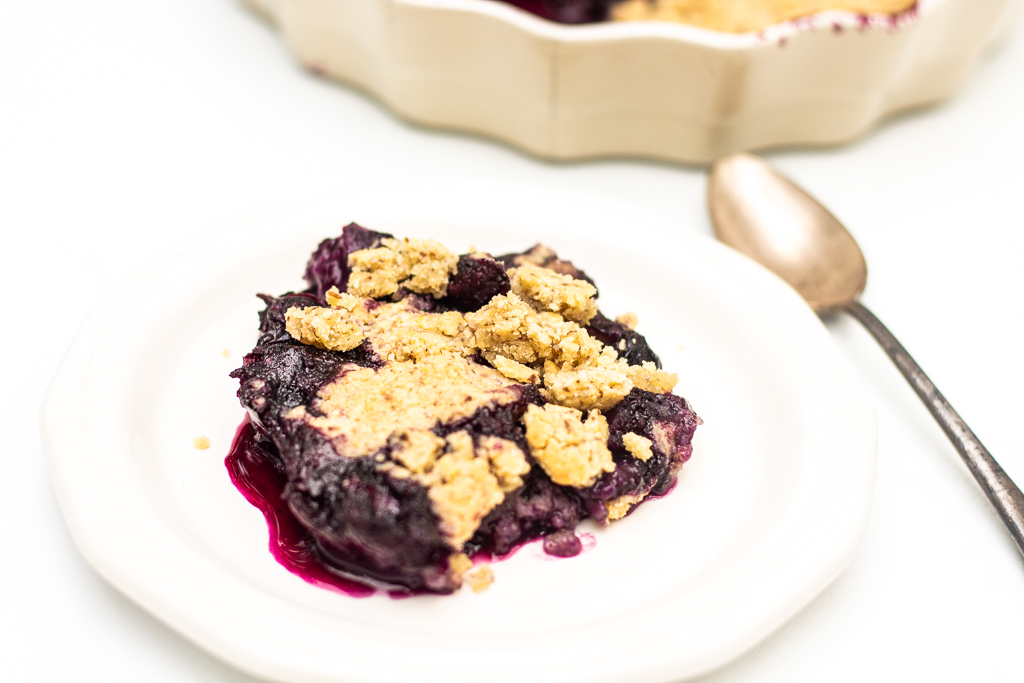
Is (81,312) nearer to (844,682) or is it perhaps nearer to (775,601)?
(775,601)

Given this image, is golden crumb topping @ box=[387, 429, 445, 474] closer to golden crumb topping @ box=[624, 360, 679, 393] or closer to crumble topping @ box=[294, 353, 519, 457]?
crumble topping @ box=[294, 353, 519, 457]

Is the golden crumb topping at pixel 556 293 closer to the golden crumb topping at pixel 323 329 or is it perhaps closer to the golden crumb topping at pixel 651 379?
the golden crumb topping at pixel 651 379

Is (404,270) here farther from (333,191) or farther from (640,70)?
(640,70)

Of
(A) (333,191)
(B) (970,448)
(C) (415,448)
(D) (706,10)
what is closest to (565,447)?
(C) (415,448)

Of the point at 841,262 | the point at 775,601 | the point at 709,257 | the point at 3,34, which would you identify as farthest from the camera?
the point at 3,34

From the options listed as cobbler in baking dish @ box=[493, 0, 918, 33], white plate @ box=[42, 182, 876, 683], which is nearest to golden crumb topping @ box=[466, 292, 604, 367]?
white plate @ box=[42, 182, 876, 683]

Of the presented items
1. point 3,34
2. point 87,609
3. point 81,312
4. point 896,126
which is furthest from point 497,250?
point 3,34

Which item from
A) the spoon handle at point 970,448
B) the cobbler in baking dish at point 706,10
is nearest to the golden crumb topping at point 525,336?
the spoon handle at point 970,448
